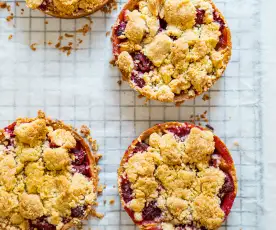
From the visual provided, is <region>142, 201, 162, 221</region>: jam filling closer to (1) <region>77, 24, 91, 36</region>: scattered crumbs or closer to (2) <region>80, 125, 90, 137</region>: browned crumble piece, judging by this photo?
(2) <region>80, 125, 90, 137</region>: browned crumble piece

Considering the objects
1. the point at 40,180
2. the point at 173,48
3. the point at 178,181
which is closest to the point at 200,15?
the point at 173,48

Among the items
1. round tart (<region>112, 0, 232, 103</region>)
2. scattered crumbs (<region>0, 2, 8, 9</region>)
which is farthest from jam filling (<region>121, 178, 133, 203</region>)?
scattered crumbs (<region>0, 2, 8, 9</region>)

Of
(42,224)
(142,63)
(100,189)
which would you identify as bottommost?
(42,224)

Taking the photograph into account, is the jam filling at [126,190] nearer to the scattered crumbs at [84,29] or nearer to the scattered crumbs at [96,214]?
the scattered crumbs at [96,214]

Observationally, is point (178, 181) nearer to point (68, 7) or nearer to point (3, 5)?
point (68, 7)

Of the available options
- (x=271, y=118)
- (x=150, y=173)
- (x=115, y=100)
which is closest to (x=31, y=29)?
(x=115, y=100)

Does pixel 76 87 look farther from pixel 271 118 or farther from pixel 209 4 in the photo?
pixel 271 118
